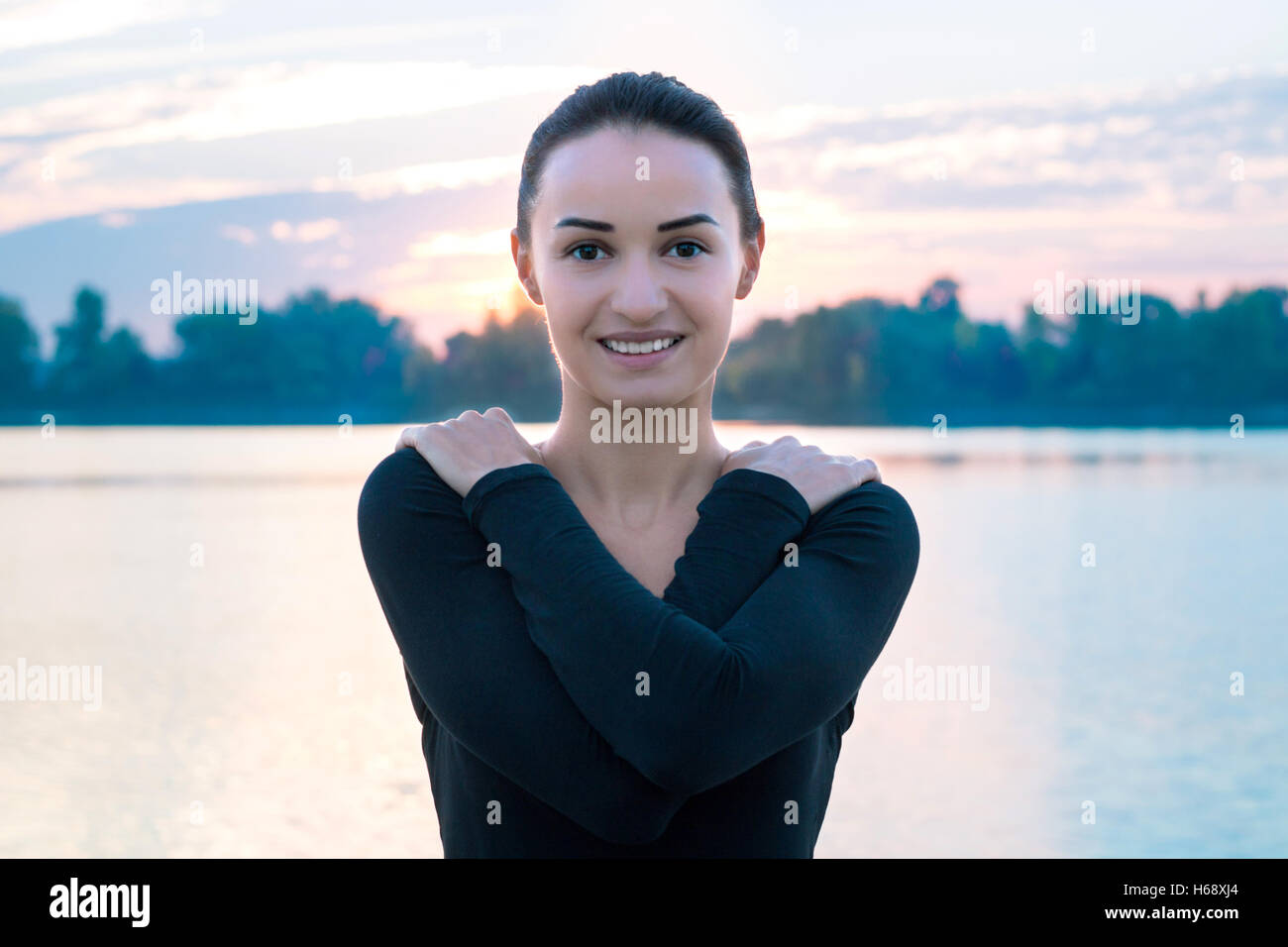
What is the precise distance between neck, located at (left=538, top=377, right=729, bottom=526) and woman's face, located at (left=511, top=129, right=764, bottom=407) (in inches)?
4.1

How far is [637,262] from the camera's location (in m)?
2.12

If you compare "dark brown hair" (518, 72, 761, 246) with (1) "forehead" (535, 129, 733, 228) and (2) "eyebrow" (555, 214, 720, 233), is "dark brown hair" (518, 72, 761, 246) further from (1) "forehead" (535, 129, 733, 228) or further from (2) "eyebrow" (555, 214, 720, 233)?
(2) "eyebrow" (555, 214, 720, 233)

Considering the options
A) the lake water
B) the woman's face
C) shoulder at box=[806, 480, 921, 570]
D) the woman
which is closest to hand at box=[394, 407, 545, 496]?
the woman

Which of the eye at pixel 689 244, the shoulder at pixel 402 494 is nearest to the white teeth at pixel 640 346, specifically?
the eye at pixel 689 244

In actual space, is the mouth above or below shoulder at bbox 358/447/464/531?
above

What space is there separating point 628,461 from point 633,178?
1.64 ft

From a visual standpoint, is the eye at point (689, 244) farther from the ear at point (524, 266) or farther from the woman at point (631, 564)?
the ear at point (524, 266)

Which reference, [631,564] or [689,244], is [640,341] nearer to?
[689,244]

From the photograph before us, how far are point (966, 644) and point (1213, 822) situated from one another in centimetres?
573

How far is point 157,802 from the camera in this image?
970 centimetres

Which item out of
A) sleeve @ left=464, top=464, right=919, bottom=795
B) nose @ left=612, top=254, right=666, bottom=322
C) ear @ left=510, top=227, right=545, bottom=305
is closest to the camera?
sleeve @ left=464, top=464, right=919, bottom=795

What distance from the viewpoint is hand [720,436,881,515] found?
2258 mm

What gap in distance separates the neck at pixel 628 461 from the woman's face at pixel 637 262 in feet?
0.34

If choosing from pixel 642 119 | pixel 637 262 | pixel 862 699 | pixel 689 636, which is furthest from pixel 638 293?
pixel 862 699
